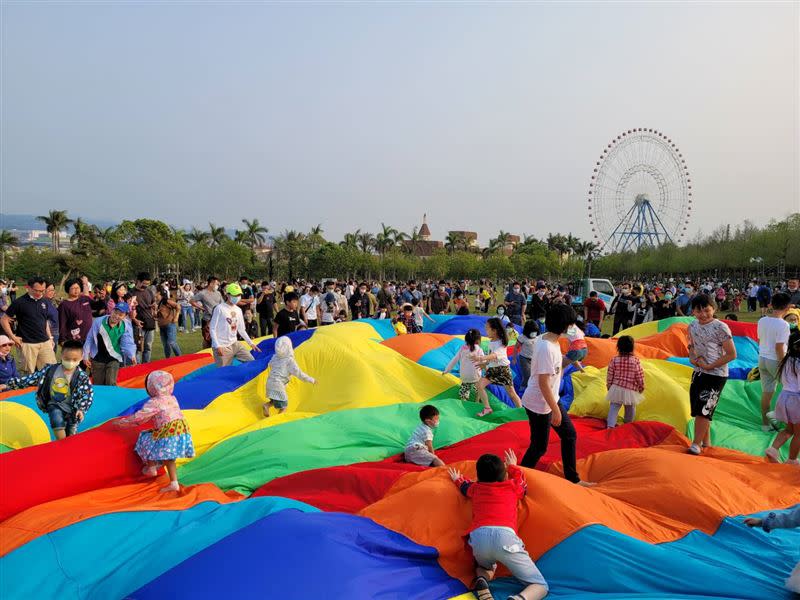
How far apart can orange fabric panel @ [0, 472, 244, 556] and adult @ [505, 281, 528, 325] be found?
1083 cm

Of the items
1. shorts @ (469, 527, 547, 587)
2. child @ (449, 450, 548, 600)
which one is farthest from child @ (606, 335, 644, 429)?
shorts @ (469, 527, 547, 587)

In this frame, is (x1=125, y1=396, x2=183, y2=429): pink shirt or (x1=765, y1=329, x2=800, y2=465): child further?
(x1=765, y1=329, x2=800, y2=465): child

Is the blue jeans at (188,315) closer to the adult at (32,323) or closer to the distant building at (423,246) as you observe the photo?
the adult at (32,323)

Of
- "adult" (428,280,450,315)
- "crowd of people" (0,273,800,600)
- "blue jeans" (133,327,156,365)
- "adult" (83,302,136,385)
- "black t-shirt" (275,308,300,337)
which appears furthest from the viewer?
"adult" (428,280,450,315)

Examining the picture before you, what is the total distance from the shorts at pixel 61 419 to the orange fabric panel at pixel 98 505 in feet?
4.58

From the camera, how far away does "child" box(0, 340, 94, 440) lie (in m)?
6.01

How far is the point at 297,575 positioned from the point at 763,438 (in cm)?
533

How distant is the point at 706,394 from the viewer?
5938 mm

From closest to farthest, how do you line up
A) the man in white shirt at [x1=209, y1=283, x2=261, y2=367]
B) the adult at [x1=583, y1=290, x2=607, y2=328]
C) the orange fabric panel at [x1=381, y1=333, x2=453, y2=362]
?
1. the man in white shirt at [x1=209, y1=283, x2=261, y2=367]
2. the orange fabric panel at [x1=381, y1=333, x2=453, y2=362]
3. the adult at [x1=583, y1=290, x2=607, y2=328]

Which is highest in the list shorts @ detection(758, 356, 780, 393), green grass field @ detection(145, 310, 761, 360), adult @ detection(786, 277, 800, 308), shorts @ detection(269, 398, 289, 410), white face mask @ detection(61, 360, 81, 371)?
adult @ detection(786, 277, 800, 308)

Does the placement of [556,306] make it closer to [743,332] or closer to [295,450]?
[295,450]

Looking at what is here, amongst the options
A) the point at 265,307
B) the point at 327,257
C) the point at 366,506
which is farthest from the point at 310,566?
the point at 327,257

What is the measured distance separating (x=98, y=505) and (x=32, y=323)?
194 inches

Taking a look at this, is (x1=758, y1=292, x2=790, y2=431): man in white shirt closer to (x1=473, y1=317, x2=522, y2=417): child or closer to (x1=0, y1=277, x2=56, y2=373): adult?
(x1=473, y1=317, x2=522, y2=417): child
